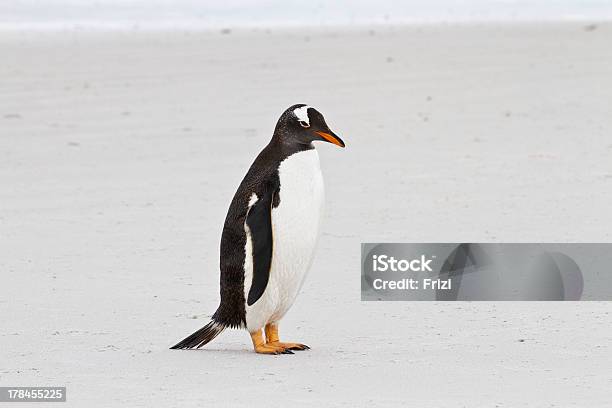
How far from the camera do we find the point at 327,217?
7.78 meters

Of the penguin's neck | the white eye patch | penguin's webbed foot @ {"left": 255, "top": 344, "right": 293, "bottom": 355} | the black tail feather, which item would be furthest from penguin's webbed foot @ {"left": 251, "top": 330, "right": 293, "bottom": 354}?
the white eye patch

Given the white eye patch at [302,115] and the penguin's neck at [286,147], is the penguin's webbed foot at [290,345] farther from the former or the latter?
the white eye patch at [302,115]

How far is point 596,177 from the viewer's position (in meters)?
8.93

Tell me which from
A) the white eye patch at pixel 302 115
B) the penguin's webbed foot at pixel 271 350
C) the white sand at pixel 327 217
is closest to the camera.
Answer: the white sand at pixel 327 217

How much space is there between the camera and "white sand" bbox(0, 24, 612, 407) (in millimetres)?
4578

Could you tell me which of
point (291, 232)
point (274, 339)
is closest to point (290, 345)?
point (274, 339)

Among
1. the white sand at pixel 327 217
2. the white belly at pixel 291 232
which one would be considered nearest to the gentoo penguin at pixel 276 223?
the white belly at pixel 291 232

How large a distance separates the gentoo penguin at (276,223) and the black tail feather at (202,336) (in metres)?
0.10

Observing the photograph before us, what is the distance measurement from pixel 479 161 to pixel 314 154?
17.1 ft

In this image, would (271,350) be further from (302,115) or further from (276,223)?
(302,115)

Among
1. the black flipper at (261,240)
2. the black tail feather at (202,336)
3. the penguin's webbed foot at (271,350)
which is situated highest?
the black flipper at (261,240)

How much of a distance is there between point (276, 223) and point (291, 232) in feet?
0.19

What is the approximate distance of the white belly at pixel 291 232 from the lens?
4664 mm

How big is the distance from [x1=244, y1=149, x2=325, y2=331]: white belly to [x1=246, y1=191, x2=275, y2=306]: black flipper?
30 millimetres
